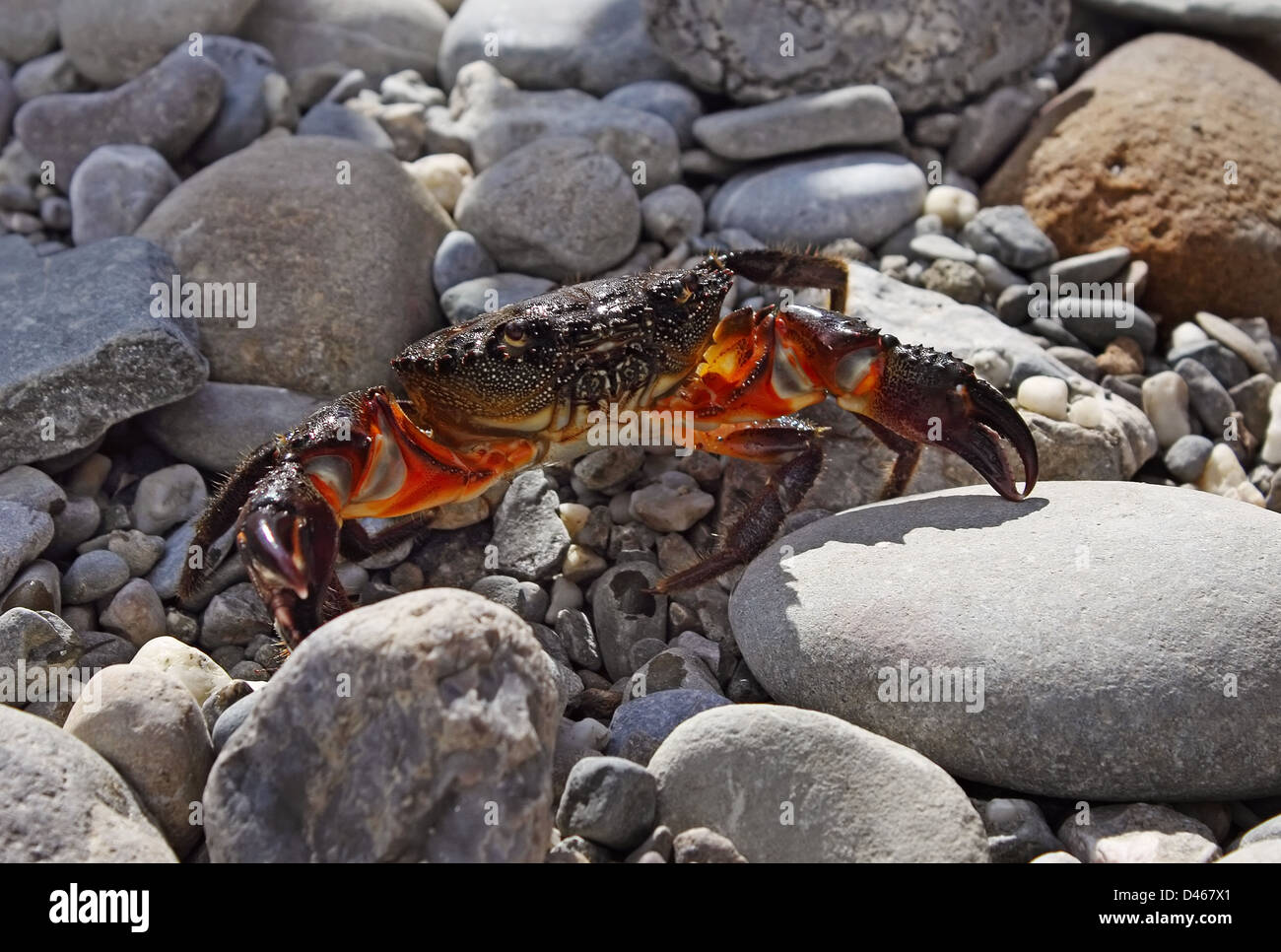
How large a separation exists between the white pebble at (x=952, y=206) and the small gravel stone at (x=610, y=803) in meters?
3.91

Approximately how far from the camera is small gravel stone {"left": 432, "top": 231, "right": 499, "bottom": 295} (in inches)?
224

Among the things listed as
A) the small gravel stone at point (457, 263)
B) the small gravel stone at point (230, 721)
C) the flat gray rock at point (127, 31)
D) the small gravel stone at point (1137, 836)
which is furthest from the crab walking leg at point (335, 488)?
the flat gray rock at point (127, 31)

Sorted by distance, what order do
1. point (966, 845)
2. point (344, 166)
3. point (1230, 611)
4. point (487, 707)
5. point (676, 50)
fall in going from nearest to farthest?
point (487, 707), point (966, 845), point (1230, 611), point (344, 166), point (676, 50)

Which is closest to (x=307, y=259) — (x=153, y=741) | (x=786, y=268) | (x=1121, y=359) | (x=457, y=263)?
(x=457, y=263)

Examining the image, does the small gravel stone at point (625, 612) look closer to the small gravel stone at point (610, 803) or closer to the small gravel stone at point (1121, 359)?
the small gravel stone at point (610, 803)

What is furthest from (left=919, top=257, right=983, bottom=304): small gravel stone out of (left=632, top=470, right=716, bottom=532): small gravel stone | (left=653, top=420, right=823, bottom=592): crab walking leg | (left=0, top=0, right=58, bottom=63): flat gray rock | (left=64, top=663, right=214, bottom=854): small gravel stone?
(left=0, top=0, right=58, bottom=63): flat gray rock

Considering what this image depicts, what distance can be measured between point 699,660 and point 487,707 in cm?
152

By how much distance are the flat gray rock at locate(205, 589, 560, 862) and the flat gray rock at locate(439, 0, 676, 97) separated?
4.73 metres

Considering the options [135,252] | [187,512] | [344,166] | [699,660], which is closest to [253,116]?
[344,166]

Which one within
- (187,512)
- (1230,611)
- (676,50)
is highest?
(676,50)

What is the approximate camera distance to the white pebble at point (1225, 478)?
505 centimetres

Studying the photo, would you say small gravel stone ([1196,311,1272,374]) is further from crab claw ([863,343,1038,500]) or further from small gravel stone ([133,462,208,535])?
small gravel stone ([133,462,208,535])
